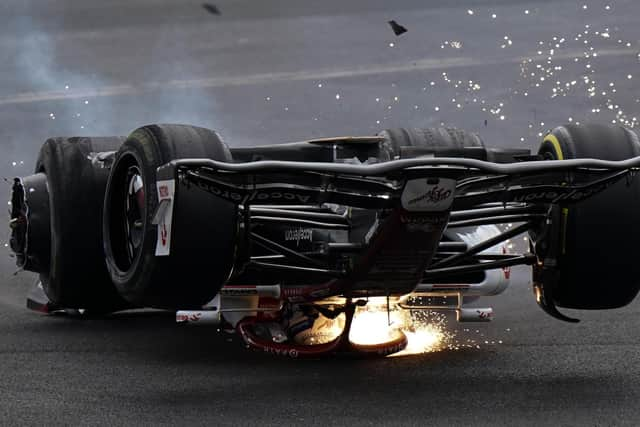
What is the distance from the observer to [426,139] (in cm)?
667

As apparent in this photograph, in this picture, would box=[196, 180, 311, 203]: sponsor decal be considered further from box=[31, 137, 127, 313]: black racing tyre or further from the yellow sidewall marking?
box=[31, 137, 127, 313]: black racing tyre

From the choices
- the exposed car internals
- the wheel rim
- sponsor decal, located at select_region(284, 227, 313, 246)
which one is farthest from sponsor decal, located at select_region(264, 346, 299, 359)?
the wheel rim

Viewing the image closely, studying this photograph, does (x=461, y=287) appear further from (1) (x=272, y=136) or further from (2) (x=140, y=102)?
(2) (x=140, y=102)

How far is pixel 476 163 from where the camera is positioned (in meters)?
5.03

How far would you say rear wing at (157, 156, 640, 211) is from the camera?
5059 millimetres

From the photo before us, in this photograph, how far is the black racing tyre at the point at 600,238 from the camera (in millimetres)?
5629

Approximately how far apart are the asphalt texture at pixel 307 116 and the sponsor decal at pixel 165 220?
640 millimetres

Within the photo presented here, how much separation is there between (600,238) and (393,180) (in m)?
1.12

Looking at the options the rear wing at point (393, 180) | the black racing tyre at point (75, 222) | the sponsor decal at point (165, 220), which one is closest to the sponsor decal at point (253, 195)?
the rear wing at point (393, 180)

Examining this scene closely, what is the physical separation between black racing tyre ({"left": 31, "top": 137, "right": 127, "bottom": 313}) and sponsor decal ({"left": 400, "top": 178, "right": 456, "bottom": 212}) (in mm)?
2297

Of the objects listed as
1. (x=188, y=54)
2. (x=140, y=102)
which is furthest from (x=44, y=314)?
(x=188, y=54)

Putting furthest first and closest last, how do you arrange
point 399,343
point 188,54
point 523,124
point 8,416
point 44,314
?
point 188,54 < point 523,124 < point 44,314 < point 399,343 < point 8,416

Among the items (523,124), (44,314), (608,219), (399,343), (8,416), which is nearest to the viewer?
(8,416)

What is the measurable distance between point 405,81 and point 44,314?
9215 millimetres
